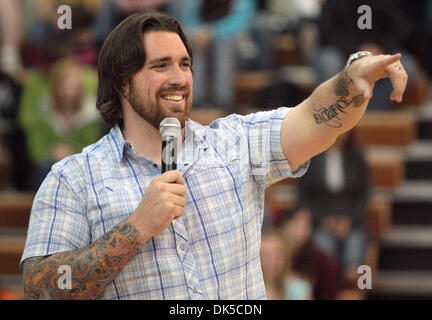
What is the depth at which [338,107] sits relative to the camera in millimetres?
2029

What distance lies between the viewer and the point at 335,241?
484 centimetres

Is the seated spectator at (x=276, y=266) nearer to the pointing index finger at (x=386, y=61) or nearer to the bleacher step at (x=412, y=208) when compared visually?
the bleacher step at (x=412, y=208)

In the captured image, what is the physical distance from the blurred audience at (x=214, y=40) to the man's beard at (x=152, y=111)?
3.08 metres

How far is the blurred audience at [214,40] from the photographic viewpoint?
5.20 metres

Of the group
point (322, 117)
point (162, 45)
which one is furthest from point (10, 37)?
point (322, 117)

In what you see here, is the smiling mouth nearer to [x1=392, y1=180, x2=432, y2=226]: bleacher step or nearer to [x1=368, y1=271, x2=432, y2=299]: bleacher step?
[x1=368, y1=271, x2=432, y2=299]: bleacher step

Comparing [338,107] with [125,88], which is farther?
[125,88]

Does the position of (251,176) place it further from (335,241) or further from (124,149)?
(335,241)

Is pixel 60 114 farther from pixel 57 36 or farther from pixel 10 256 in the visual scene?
pixel 10 256

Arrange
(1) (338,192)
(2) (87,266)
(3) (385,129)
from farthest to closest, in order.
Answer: (3) (385,129) < (1) (338,192) < (2) (87,266)

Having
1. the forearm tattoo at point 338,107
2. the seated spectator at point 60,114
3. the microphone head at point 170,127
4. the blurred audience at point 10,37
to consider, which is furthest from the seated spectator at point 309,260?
the blurred audience at point 10,37

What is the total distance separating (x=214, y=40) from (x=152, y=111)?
333cm

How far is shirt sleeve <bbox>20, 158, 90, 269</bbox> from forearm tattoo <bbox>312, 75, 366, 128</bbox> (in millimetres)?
657
